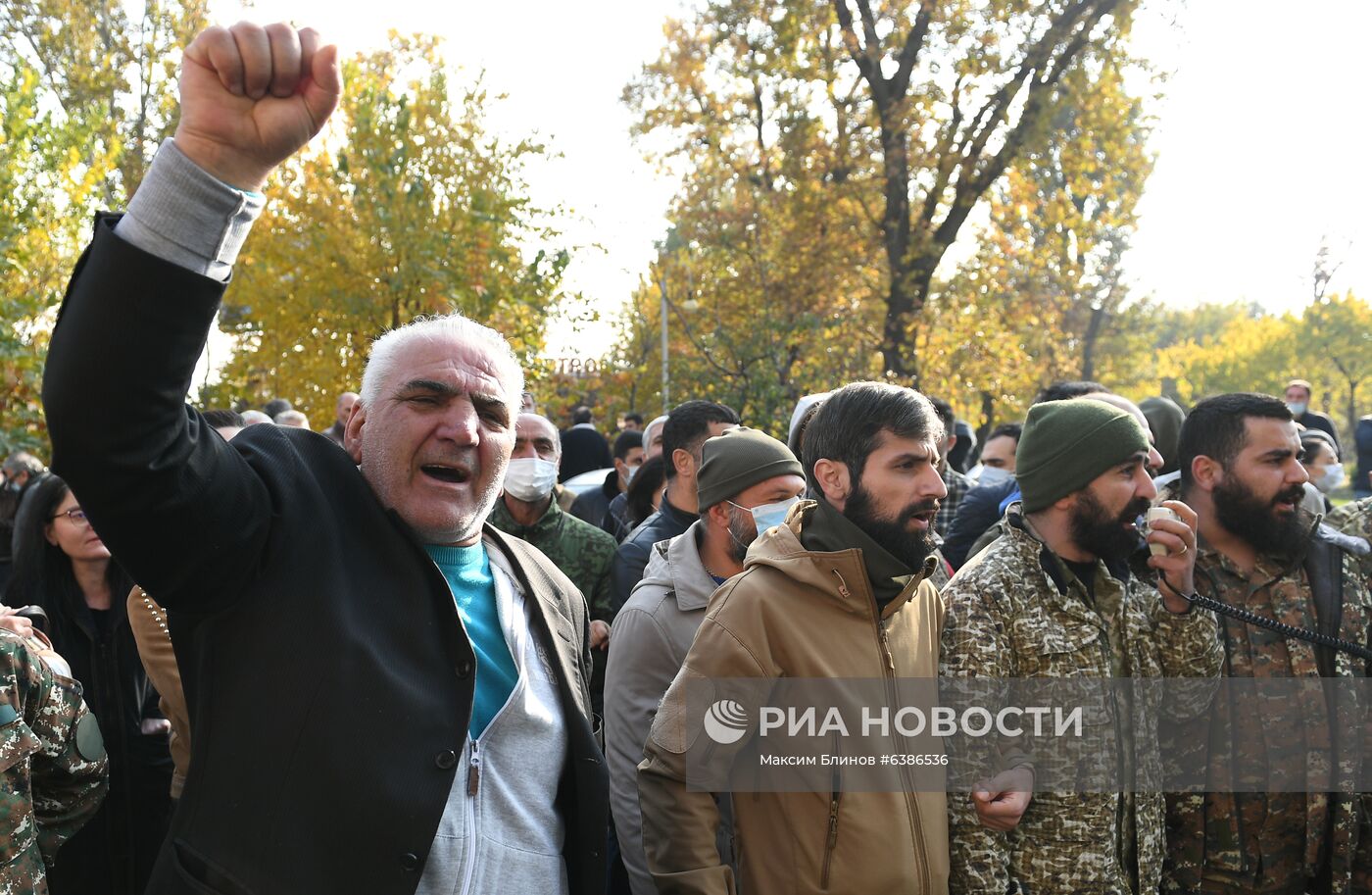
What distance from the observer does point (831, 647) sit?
11.3 feet

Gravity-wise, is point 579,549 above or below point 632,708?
above

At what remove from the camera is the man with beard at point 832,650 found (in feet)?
10.8

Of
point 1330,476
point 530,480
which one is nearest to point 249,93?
point 530,480

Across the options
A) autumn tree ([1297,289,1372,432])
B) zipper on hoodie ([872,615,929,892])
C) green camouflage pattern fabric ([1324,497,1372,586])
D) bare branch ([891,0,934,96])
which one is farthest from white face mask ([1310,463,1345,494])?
autumn tree ([1297,289,1372,432])

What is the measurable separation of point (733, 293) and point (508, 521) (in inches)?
570

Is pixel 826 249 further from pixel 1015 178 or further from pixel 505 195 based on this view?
pixel 505 195

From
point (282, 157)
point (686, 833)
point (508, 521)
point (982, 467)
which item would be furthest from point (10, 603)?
point (982, 467)

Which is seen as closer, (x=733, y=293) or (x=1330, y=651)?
(x=1330, y=651)

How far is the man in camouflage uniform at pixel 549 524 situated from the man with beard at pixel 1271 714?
2.82 metres

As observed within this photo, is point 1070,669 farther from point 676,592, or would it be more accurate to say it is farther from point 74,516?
point 74,516

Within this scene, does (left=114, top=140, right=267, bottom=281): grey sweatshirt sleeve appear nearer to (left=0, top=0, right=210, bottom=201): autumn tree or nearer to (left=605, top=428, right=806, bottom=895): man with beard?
(left=605, top=428, right=806, bottom=895): man with beard

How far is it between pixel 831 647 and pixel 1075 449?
132 centimetres

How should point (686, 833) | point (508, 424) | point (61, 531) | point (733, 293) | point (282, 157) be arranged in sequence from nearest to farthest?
point (282, 157) < point (508, 424) < point (686, 833) < point (61, 531) < point (733, 293)

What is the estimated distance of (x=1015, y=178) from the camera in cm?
1714
